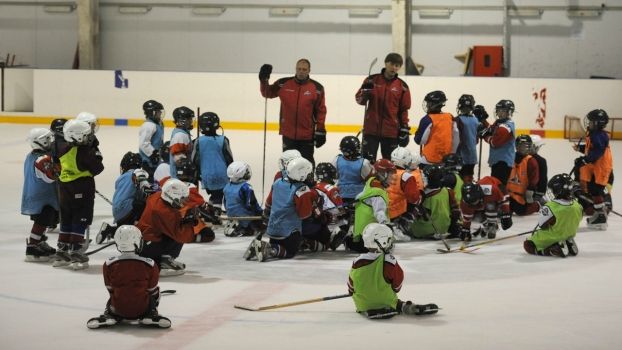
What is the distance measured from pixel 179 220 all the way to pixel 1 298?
59.6 inches

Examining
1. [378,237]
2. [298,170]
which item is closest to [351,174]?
[298,170]

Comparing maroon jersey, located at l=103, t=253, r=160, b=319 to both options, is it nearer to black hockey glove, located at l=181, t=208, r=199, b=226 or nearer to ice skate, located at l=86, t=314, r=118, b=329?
ice skate, located at l=86, t=314, r=118, b=329

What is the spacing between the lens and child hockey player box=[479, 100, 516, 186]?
42.8 feet

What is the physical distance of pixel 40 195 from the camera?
10.1m

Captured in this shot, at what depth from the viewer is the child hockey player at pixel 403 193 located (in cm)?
1100

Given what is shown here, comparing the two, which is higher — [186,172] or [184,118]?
[184,118]

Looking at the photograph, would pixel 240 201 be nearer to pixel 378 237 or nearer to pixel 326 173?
pixel 326 173

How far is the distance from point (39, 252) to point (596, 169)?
19.7 ft

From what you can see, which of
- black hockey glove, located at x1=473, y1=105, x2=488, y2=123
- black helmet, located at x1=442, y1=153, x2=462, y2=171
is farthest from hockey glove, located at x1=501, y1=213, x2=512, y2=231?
black hockey glove, located at x1=473, y1=105, x2=488, y2=123

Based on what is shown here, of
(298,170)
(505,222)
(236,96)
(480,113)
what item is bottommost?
(505,222)

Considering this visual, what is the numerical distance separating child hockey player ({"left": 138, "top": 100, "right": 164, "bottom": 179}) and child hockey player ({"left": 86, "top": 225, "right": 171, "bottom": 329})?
548cm

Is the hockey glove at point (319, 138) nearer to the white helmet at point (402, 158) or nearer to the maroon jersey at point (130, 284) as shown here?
the white helmet at point (402, 158)

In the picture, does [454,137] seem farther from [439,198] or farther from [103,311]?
[103,311]

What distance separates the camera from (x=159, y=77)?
81.3ft
